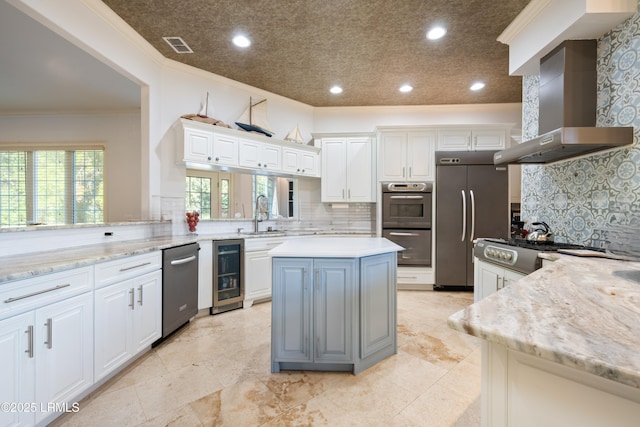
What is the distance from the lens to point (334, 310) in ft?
6.40

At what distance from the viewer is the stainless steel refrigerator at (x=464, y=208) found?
3.84 metres

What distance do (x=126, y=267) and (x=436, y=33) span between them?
341cm

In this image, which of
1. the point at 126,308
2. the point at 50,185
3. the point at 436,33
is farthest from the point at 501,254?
the point at 50,185

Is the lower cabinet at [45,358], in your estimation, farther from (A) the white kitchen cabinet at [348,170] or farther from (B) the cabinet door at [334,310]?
(A) the white kitchen cabinet at [348,170]

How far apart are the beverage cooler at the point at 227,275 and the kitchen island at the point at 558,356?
9.31 ft

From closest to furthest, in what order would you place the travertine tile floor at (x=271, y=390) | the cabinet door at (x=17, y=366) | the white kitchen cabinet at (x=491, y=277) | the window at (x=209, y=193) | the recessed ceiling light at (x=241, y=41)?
1. the cabinet door at (x=17, y=366)
2. the travertine tile floor at (x=271, y=390)
3. the white kitchen cabinet at (x=491, y=277)
4. the recessed ceiling light at (x=241, y=41)
5. the window at (x=209, y=193)

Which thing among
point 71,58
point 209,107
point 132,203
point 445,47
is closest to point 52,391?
point 209,107

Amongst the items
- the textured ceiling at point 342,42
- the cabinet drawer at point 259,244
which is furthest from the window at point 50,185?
the cabinet drawer at point 259,244

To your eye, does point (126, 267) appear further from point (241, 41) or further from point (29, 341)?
point (241, 41)

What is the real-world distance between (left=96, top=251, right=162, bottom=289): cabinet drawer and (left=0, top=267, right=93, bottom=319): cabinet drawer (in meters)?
0.08

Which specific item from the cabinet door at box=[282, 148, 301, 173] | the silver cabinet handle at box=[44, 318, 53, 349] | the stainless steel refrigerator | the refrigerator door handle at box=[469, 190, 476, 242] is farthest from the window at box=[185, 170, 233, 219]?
the refrigerator door handle at box=[469, 190, 476, 242]

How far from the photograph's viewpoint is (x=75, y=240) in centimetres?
219

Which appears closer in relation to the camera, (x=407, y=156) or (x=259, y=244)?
(x=259, y=244)

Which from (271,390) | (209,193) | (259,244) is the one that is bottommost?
(271,390)
